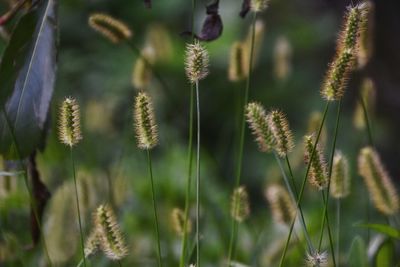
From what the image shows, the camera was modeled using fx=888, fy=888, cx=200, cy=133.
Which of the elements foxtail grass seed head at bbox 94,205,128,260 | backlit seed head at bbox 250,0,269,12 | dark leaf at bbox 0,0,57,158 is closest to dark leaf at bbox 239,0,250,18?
backlit seed head at bbox 250,0,269,12

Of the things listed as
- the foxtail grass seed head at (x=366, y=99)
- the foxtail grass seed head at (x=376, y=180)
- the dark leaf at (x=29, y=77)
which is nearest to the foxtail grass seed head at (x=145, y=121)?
the dark leaf at (x=29, y=77)

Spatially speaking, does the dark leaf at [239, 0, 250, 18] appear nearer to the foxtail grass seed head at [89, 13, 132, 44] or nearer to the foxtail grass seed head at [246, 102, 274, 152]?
the foxtail grass seed head at [89, 13, 132, 44]

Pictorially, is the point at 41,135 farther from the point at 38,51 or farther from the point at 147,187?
the point at 147,187

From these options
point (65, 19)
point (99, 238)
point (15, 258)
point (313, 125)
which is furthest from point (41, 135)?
point (65, 19)

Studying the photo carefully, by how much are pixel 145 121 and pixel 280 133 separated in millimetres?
194

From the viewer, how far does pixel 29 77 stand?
1646mm

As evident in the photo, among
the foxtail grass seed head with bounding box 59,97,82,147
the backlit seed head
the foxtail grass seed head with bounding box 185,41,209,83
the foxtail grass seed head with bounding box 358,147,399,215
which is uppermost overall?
the backlit seed head

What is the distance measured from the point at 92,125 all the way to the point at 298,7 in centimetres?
272

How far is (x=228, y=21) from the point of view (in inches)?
174

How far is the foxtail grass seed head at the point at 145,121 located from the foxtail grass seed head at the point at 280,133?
17cm

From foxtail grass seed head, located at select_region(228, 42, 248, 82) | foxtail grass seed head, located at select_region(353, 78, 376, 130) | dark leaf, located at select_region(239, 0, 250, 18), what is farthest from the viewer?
foxtail grass seed head, located at select_region(353, 78, 376, 130)

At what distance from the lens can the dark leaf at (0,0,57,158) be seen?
1.60 metres

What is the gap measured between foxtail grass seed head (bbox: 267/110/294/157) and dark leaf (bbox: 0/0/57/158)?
0.51 meters

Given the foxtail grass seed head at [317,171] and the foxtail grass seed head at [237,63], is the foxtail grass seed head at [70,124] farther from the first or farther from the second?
the foxtail grass seed head at [237,63]
